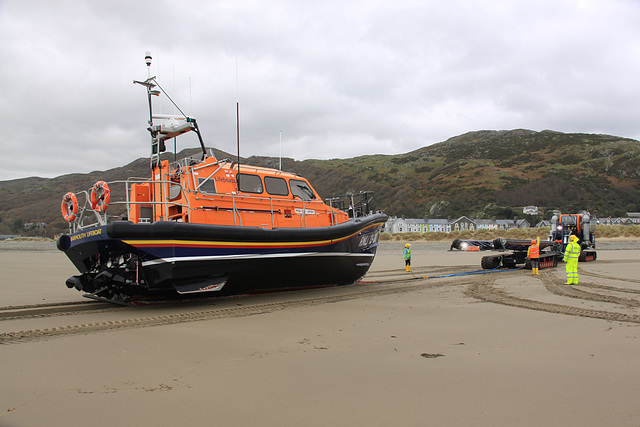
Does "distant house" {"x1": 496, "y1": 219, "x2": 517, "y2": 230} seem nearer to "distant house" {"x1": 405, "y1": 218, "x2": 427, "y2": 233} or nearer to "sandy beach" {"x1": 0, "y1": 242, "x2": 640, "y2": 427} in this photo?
"distant house" {"x1": 405, "y1": 218, "x2": 427, "y2": 233}

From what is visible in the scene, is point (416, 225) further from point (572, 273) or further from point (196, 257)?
point (196, 257)

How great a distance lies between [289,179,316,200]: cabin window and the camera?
7.97 metres

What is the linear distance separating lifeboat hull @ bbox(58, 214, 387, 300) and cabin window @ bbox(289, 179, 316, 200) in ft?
2.93

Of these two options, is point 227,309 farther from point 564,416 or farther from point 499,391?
point 564,416

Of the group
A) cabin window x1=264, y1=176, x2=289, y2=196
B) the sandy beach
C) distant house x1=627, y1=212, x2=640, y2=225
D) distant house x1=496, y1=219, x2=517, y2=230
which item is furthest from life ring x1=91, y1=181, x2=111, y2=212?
distant house x1=627, y1=212, x2=640, y2=225

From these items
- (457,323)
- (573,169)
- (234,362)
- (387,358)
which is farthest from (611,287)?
(573,169)

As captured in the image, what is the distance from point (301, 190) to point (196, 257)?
281 centimetres

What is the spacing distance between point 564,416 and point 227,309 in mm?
4565

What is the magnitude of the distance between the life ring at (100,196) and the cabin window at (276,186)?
102 inches

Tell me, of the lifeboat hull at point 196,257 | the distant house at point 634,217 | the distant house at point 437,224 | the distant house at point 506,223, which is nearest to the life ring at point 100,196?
the lifeboat hull at point 196,257

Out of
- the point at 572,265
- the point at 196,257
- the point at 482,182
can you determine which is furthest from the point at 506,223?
the point at 196,257

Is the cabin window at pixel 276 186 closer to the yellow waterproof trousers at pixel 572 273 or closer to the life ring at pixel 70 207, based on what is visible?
the life ring at pixel 70 207

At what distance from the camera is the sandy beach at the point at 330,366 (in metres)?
2.41

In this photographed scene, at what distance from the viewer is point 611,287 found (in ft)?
25.3
